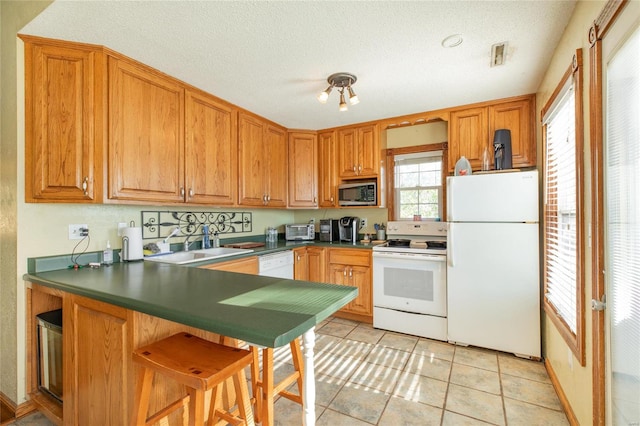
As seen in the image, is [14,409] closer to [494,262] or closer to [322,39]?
[322,39]

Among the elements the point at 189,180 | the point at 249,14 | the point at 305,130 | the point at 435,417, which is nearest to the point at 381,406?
the point at 435,417

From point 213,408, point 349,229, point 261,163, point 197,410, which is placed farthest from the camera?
point 349,229

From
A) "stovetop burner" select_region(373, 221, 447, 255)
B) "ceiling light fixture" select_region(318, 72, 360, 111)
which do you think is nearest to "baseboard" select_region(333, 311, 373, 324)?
"stovetop burner" select_region(373, 221, 447, 255)

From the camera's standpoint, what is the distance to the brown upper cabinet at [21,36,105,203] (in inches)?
65.6

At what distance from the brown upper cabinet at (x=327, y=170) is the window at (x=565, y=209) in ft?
6.98

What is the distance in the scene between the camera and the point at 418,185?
3.48 meters

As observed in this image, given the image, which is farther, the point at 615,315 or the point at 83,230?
the point at 83,230

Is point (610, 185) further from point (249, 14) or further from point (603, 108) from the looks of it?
point (249, 14)

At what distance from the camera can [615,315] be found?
1.12 m

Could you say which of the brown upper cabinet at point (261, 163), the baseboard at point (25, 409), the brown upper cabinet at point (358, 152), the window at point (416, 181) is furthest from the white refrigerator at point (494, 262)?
the baseboard at point (25, 409)

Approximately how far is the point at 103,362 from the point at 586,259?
2371 millimetres

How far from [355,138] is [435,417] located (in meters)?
2.81

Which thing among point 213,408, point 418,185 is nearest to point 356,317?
point 418,185

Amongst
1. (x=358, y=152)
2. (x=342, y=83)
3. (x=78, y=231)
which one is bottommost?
(x=78, y=231)
